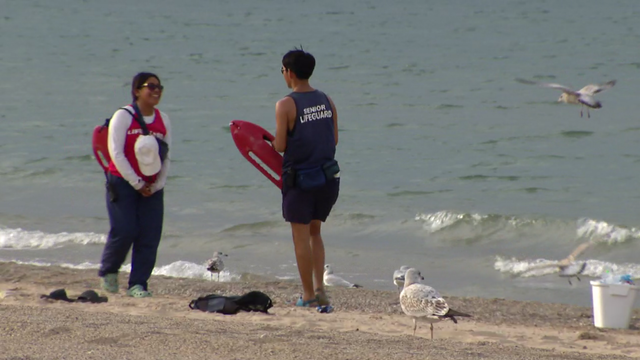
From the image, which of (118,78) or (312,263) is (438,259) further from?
(118,78)

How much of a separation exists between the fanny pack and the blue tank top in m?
0.03

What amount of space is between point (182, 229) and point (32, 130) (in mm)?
9516

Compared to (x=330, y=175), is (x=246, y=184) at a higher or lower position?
higher

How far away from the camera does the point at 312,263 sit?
710 centimetres

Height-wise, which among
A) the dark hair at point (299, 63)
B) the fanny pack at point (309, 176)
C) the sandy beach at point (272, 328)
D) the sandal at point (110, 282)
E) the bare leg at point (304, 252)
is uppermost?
the dark hair at point (299, 63)

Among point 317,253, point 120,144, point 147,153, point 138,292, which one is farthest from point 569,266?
point 120,144

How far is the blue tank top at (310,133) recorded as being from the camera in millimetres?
6652

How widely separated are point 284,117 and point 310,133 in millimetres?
198

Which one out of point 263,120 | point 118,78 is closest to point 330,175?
point 263,120

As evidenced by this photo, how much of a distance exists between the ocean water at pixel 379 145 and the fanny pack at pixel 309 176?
132 inches

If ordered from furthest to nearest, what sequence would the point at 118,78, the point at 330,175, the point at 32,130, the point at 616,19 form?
the point at 616,19 < the point at 118,78 < the point at 32,130 < the point at 330,175

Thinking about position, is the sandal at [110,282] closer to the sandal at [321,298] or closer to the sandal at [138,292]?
the sandal at [138,292]

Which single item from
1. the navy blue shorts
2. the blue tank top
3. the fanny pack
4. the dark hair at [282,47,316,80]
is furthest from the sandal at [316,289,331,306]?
the dark hair at [282,47,316,80]

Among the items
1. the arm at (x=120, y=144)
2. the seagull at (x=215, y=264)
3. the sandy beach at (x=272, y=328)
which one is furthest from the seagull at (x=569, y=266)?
the arm at (x=120, y=144)
